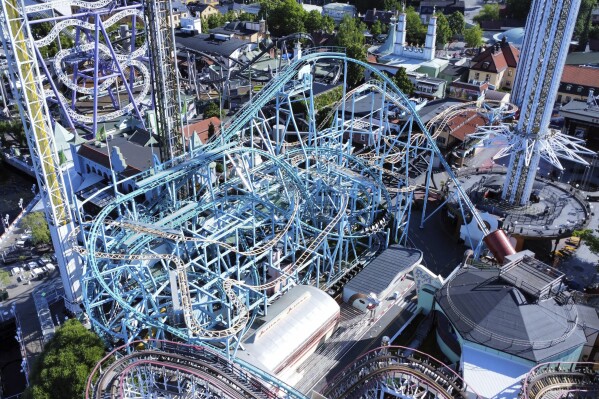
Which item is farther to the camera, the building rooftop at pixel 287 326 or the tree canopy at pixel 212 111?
the tree canopy at pixel 212 111

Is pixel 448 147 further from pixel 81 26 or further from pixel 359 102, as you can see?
pixel 81 26

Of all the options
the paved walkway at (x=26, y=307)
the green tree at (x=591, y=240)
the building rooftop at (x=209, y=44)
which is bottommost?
the paved walkway at (x=26, y=307)

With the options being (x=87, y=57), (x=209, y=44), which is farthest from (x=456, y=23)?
(x=87, y=57)

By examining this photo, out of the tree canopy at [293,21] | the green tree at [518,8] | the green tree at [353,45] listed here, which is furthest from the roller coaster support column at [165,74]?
the green tree at [518,8]

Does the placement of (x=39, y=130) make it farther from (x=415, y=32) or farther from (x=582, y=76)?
(x=415, y=32)

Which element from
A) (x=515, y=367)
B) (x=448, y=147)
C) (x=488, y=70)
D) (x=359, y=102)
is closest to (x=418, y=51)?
(x=488, y=70)

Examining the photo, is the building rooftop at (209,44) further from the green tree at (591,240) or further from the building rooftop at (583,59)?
the green tree at (591,240)
